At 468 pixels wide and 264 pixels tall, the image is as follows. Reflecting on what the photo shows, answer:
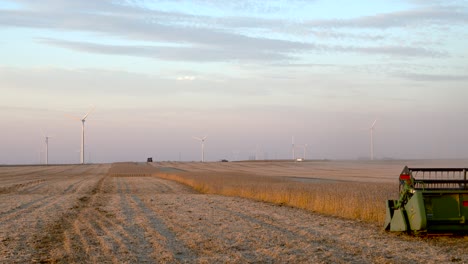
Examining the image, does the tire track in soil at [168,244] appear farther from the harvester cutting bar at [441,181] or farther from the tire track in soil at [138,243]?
the harvester cutting bar at [441,181]

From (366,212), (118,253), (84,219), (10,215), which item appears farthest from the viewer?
(10,215)

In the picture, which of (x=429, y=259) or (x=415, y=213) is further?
(x=415, y=213)

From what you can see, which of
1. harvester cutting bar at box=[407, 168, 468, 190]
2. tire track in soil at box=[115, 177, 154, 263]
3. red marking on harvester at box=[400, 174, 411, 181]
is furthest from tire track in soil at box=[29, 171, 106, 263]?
harvester cutting bar at box=[407, 168, 468, 190]

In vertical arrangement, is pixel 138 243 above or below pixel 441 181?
below

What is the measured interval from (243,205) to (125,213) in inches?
218

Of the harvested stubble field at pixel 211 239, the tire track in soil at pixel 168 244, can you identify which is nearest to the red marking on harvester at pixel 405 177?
the harvested stubble field at pixel 211 239

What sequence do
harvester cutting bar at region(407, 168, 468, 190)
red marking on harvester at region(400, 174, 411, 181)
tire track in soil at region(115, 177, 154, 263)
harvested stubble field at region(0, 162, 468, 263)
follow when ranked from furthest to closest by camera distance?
harvester cutting bar at region(407, 168, 468, 190) < red marking on harvester at region(400, 174, 411, 181) < tire track in soil at region(115, 177, 154, 263) < harvested stubble field at region(0, 162, 468, 263)

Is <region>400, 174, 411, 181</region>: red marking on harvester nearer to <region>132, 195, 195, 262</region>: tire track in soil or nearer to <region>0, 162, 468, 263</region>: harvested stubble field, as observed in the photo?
<region>0, 162, 468, 263</region>: harvested stubble field

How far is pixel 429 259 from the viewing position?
1270 cm

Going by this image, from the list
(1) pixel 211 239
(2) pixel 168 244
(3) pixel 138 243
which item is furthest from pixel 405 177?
(3) pixel 138 243

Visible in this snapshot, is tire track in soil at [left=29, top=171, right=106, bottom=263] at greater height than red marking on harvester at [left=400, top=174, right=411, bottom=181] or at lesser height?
lesser

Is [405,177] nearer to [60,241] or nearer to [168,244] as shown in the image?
[168,244]

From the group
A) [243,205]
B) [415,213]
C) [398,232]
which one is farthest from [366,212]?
[243,205]

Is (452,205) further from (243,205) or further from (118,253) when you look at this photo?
(243,205)
